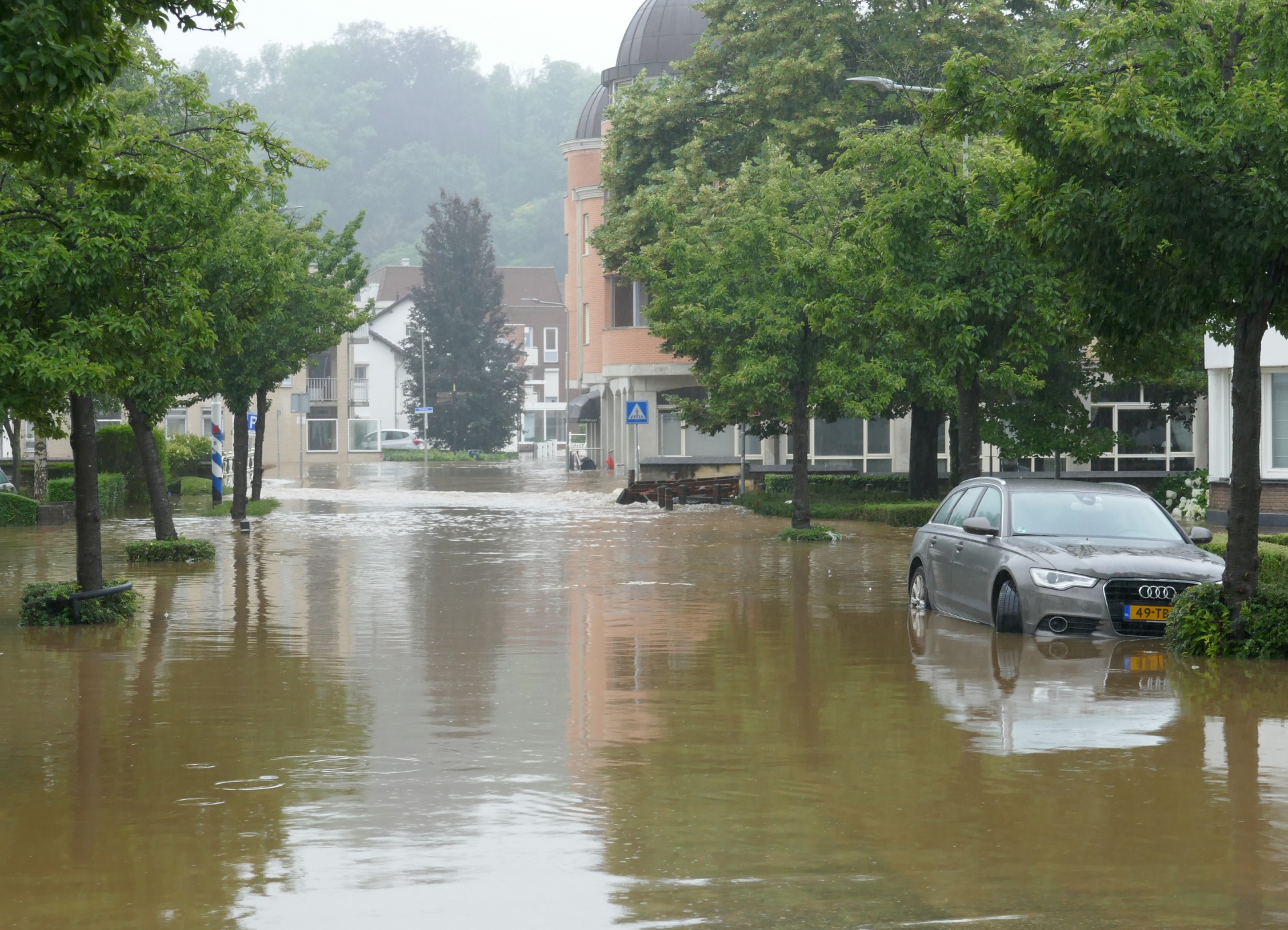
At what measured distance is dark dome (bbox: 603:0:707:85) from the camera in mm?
59156

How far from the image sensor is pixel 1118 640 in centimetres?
1348

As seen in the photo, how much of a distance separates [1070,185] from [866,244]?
10300 mm

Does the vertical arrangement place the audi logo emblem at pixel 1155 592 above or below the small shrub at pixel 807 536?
above

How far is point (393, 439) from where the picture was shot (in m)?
102

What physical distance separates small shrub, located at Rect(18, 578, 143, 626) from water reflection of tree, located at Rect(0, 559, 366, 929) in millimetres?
1093

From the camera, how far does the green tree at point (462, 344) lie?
98.6m

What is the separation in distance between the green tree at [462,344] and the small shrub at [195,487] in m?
45.9

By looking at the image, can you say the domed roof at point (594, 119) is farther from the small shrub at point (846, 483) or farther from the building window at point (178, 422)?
the small shrub at point (846, 483)

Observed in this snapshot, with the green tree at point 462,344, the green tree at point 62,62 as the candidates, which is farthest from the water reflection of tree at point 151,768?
the green tree at point 462,344

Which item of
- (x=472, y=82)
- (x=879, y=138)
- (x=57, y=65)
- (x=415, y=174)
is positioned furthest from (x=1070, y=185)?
(x=472, y=82)

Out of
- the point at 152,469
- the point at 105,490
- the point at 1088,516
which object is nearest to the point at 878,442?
the point at 105,490

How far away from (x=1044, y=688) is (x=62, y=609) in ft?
30.4

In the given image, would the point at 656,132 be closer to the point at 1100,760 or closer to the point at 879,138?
the point at 879,138

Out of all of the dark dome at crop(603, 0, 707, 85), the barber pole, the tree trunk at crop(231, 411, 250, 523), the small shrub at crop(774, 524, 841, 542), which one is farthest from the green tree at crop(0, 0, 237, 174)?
the dark dome at crop(603, 0, 707, 85)
